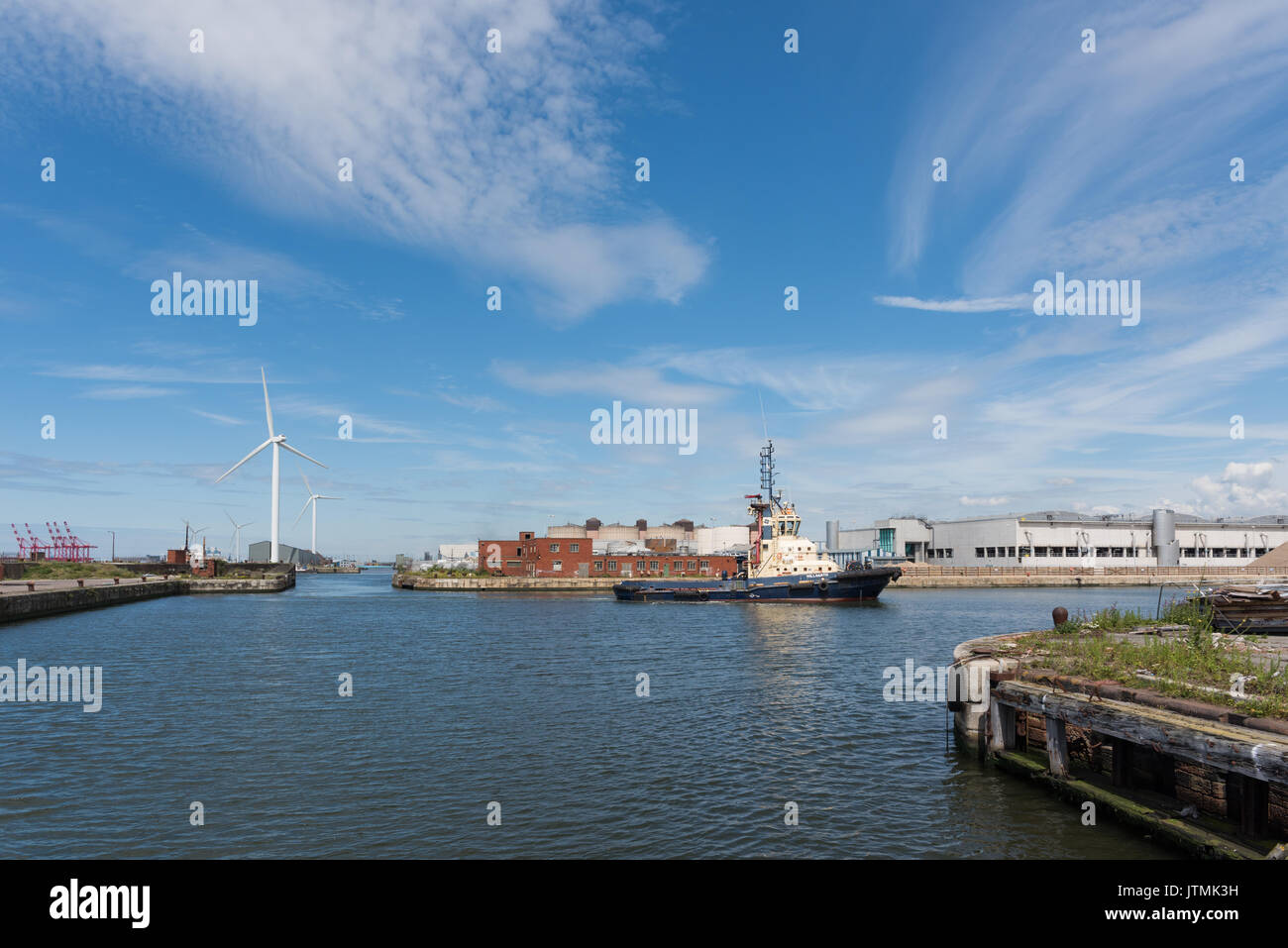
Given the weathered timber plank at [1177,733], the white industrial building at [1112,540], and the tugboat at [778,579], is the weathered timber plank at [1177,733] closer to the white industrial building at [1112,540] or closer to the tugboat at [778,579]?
the tugboat at [778,579]

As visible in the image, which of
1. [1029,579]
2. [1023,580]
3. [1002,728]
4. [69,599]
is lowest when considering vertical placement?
[1023,580]

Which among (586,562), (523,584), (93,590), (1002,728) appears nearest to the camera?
(1002,728)

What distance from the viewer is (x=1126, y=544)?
436 feet

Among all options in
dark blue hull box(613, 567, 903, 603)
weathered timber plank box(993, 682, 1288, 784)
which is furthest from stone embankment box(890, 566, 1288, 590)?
weathered timber plank box(993, 682, 1288, 784)

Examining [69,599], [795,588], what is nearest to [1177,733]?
[795,588]

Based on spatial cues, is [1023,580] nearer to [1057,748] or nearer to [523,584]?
[523,584]

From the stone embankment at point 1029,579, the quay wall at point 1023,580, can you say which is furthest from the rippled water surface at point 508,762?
the stone embankment at point 1029,579

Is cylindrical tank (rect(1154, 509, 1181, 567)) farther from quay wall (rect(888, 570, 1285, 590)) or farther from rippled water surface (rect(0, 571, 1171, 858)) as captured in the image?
rippled water surface (rect(0, 571, 1171, 858))

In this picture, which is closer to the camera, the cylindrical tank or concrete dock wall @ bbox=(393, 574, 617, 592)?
concrete dock wall @ bbox=(393, 574, 617, 592)

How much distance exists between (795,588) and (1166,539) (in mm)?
91886

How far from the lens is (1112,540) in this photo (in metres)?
133

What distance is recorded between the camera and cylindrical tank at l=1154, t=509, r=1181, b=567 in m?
131
